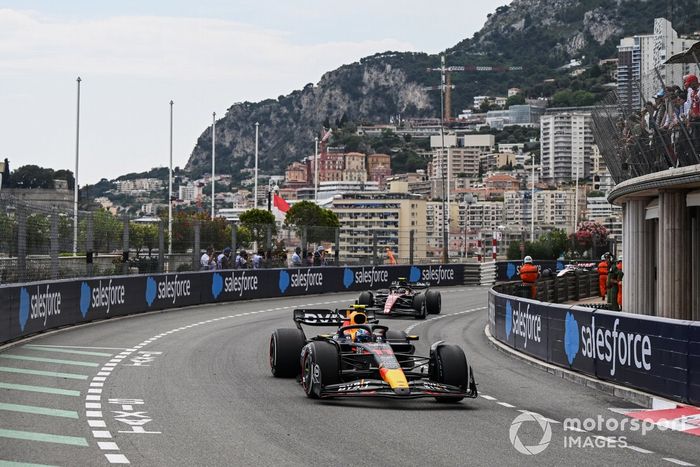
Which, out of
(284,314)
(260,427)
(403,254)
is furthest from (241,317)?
(403,254)

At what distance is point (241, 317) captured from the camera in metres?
30.0

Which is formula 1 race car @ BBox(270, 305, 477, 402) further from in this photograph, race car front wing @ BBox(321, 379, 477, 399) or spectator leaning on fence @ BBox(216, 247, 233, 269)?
spectator leaning on fence @ BBox(216, 247, 233, 269)

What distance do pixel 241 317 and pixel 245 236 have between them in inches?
425

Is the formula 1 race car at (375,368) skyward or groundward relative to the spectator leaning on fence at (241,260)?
groundward

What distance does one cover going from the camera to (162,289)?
32.7 metres

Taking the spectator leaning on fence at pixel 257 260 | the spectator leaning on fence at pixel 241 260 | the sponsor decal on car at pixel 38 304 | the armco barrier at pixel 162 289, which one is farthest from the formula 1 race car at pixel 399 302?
the spectator leaning on fence at pixel 257 260

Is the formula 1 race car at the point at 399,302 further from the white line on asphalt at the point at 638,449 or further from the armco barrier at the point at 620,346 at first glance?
the white line on asphalt at the point at 638,449

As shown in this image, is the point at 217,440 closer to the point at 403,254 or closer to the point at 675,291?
the point at 675,291

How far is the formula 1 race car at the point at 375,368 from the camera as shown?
1323 centimetres

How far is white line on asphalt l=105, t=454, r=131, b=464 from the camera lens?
959 cm

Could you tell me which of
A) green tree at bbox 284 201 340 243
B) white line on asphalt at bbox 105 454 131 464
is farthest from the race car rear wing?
green tree at bbox 284 201 340 243

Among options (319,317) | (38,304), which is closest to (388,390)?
(319,317)

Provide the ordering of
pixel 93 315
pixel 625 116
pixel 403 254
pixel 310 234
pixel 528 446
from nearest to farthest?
pixel 528 446
pixel 93 315
pixel 625 116
pixel 310 234
pixel 403 254

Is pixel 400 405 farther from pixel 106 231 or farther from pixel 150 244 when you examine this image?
pixel 150 244
